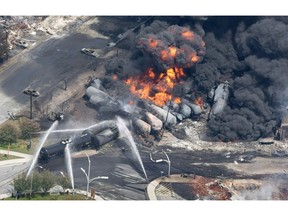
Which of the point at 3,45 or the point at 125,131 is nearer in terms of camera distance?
the point at 125,131

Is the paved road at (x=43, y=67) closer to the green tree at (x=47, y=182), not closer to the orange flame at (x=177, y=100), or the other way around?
the orange flame at (x=177, y=100)

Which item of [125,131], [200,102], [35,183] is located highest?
[200,102]

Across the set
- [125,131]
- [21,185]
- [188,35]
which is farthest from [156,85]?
[21,185]

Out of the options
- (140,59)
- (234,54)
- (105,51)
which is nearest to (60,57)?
(105,51)

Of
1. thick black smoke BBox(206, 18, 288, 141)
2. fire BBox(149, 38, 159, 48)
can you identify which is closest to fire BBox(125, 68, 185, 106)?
fire BBox(149, 38, 159, 48)

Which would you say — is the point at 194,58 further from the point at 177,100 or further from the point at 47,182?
the point at 47,182

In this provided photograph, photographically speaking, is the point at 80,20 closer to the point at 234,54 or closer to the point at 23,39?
the point at 23,39

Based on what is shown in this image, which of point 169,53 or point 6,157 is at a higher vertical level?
point 169,53

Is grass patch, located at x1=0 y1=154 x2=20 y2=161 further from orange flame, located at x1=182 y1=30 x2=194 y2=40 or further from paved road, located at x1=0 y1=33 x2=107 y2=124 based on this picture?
orange flame, located at x1=182 y1=30 x2=194 y2=40
